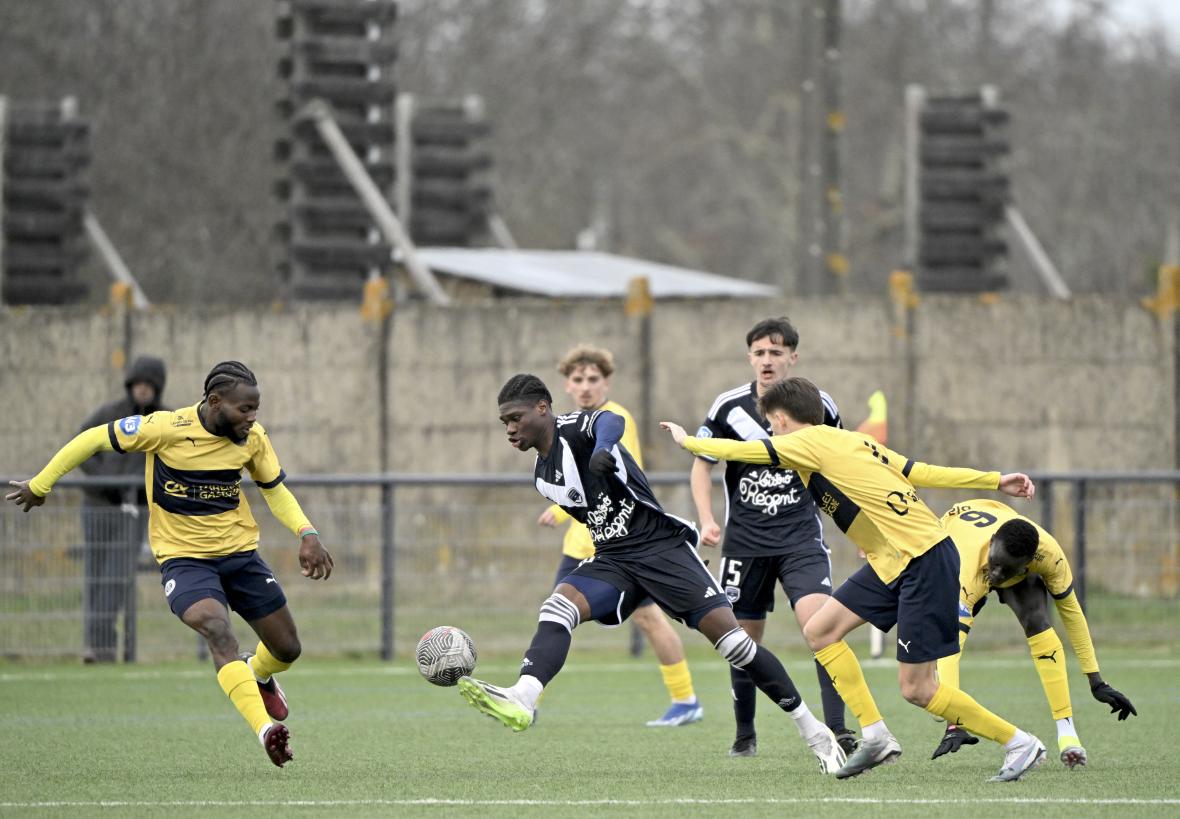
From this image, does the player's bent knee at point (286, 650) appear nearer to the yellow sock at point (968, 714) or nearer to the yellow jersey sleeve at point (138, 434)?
the yellow jersey sleeve at point (138, 434)

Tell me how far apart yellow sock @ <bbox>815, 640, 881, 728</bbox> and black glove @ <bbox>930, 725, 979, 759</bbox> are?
556mm

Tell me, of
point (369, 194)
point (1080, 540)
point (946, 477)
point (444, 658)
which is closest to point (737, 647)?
point (946, 477)

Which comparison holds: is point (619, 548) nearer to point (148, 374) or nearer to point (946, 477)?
point (946, 477)

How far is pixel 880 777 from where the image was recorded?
28.2ft

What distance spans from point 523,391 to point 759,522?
1629mm

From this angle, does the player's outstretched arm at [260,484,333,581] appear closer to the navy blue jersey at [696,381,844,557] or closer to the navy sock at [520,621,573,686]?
the navy sock at [520,621,573,686]

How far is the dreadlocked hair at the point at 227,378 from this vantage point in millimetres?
8984

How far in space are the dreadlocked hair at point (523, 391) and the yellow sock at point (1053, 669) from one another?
2625 millimetres

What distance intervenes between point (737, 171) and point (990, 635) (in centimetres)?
2897

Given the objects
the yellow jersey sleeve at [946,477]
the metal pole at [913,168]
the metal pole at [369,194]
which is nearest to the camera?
the yellow jersey sleeve at [946,477]

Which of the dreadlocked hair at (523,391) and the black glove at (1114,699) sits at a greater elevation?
Result: the dreadlocked hair at (523,391)

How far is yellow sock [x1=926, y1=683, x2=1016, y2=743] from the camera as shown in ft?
27.4

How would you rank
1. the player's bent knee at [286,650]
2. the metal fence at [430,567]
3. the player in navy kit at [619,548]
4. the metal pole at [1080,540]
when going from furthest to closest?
the metal pole at [1080,540] < the metal fence at [430,567] < the player's bent knee at [286,650] < the player in navy kit at [619,548]

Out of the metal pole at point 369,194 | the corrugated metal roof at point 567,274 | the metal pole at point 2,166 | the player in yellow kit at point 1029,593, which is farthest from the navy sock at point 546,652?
the metal pole at point 2,166
